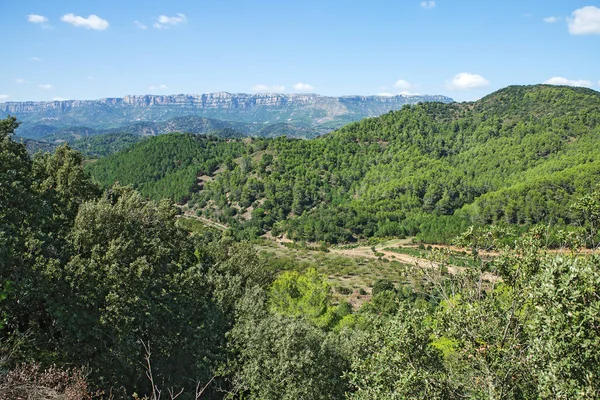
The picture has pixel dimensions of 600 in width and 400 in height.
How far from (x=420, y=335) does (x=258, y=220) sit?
407 ft

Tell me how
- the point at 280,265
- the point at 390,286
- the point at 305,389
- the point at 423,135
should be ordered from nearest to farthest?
the point at 305,389 < the point at 390,286 < the point at 280,265 < the point at 423,135

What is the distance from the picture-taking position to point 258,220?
135m

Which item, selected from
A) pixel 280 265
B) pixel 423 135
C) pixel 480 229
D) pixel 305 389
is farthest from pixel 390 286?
pixel 423 135

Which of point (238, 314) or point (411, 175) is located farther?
point (411, 175)

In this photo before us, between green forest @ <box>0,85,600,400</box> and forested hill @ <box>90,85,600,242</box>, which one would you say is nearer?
green forest @ <box>0,85,600,400</box>

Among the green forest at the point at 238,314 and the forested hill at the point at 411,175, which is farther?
the forested hill at the point at 411,175

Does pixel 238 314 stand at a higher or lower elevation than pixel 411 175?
higher

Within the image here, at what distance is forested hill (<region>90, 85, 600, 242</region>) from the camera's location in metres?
115

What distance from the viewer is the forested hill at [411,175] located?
115000mm

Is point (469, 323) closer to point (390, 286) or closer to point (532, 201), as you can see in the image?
point (390, 286)

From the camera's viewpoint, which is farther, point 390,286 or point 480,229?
point 390,286

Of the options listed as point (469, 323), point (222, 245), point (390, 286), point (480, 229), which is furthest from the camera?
point (390, 286)

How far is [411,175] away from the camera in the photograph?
497 feet

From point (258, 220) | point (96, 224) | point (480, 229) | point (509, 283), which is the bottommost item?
point (258, 220)
